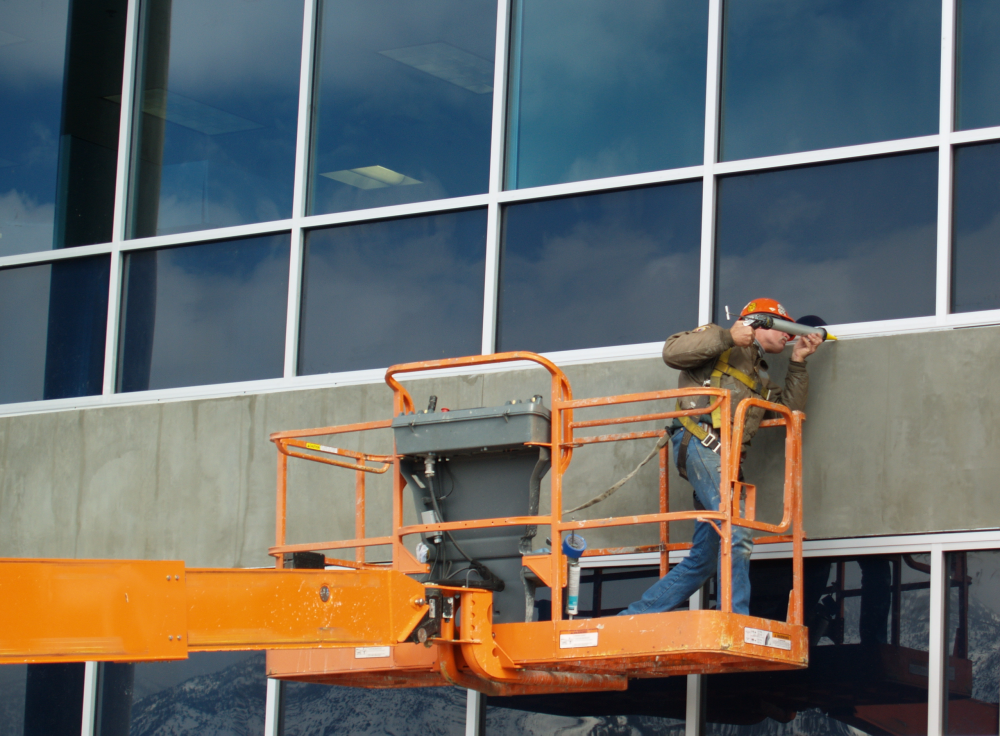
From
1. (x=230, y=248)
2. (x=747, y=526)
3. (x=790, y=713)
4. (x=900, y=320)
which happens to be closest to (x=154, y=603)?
(x=747, y=526)

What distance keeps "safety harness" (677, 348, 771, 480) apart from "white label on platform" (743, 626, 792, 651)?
0.98 meters

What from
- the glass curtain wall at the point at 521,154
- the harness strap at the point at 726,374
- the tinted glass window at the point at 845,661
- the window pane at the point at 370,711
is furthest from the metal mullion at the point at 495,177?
the tinted glass window at the point at 845,661

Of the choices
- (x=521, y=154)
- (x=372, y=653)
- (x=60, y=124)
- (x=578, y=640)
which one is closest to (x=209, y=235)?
(x=60, y=124)

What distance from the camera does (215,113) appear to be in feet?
31.6

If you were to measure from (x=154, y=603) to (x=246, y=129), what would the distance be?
Result: 5359mm

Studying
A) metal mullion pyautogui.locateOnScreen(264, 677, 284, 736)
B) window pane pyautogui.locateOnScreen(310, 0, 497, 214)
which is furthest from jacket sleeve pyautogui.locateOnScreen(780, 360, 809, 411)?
metal mullion pyautogui.locateOnScreen(264, 677, 284, 736)

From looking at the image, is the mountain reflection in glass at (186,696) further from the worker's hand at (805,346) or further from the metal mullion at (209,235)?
the worker's hand at (805,346)

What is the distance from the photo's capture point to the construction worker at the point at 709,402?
258 inches

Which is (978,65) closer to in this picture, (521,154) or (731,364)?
(731,364)

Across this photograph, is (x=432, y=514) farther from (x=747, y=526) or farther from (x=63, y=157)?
(x=63, y=157)

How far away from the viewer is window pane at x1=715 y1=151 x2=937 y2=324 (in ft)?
24.1

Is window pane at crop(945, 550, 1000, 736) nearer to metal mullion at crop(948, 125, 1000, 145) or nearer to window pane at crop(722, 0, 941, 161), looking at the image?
metal mullion at crop(948, 125, 1000, 145)

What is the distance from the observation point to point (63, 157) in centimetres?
1005

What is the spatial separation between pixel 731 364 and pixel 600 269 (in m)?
1.36
